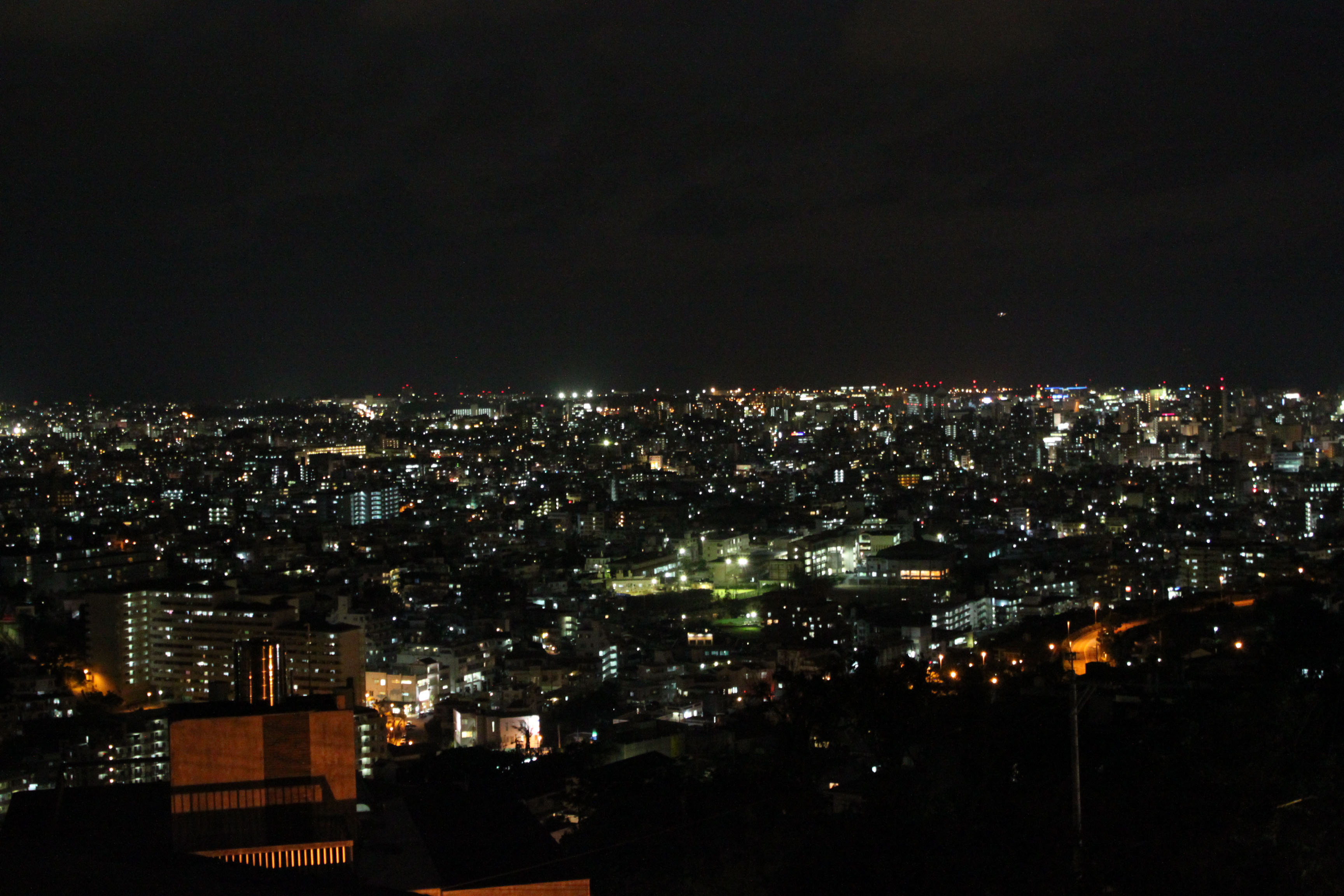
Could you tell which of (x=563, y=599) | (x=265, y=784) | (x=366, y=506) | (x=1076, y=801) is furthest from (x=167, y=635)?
(x=366, y=506)

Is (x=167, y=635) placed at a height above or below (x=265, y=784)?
below

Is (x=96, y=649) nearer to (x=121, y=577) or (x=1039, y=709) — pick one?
(x=121, y=577)

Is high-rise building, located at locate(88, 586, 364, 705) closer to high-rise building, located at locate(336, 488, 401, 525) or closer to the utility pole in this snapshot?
the utility pole

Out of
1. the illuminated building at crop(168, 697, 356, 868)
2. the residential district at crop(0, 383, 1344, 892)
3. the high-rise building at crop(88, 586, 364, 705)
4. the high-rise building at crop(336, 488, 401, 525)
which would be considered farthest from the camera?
the high-rise building at crop(336, 488, 401, 525)

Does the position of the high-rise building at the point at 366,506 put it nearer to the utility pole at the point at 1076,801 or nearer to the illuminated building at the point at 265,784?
the utility pole at the point at 1076,801

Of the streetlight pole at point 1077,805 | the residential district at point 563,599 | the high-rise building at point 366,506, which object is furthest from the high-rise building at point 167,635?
the high-rise building at point 366,506

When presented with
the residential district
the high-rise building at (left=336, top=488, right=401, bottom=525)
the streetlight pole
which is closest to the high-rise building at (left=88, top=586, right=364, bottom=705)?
the residential district

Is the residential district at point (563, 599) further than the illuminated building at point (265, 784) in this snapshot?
Yes

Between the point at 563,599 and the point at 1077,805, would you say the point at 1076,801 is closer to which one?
the point at 1077,805
